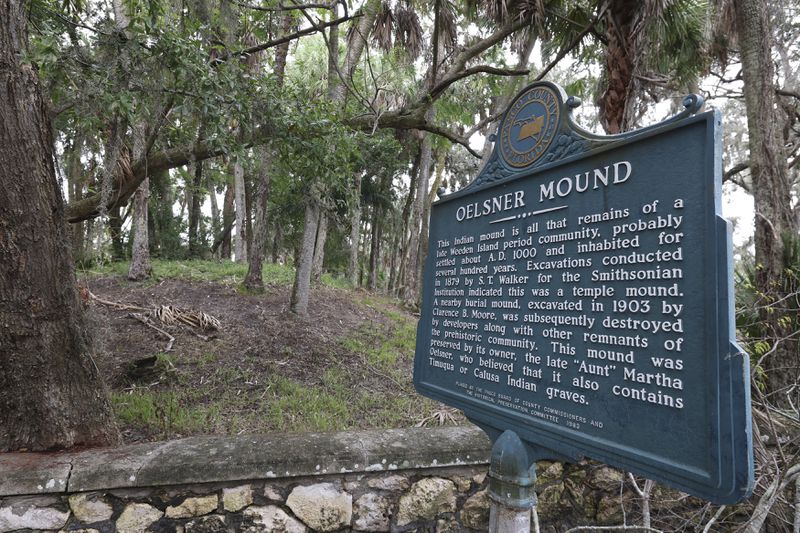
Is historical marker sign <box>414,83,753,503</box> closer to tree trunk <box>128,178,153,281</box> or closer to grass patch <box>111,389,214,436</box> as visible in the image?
grass patch <box>111,389,214,436</box>

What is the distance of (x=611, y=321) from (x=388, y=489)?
196 centimetres

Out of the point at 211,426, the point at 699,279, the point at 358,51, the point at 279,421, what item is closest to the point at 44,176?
the point at 211,426

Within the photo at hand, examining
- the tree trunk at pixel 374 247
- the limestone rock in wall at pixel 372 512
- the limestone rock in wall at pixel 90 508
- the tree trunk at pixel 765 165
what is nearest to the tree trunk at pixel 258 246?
the limestone rock in wall at pixel 90 508

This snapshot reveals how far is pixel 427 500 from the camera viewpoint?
3029mm

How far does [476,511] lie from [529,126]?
2.55 metres

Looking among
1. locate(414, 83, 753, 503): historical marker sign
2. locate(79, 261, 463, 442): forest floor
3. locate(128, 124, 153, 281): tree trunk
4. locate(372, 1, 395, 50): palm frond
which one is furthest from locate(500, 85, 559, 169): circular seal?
locate(128, 124, 153, 281): tree trunk

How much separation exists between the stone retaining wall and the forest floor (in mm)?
1208

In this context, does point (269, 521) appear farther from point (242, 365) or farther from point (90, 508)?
point (242, 365)

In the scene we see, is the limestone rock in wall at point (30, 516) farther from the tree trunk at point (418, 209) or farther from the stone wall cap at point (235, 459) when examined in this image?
the tree trunk at point (418, 209)

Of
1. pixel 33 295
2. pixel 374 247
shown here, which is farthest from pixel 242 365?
pixel 374 247

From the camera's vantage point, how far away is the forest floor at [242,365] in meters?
4.75

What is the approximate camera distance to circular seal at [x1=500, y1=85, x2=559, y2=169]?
221 centimetres

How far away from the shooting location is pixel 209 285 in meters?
9.79

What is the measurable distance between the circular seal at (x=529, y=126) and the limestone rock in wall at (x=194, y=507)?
267cm
